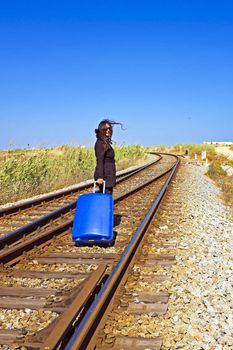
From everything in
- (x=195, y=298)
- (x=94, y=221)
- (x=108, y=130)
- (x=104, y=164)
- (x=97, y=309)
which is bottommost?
(x=195, y=298)

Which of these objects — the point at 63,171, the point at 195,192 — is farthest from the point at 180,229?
the point at 63,171

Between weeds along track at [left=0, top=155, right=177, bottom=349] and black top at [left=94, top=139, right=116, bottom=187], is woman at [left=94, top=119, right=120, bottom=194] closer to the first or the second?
black top at [left=94, top=139, right=116, bottom=187]

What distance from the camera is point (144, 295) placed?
16.6ft

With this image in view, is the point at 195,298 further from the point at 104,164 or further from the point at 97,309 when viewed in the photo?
the point at 104,164

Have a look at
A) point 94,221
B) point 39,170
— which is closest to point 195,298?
point 94,221

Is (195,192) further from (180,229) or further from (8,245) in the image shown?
(8,245)

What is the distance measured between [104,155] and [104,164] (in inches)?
7.5

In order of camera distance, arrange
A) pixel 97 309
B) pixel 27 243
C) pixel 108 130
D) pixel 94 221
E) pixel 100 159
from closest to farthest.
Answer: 1. pixel 97 309
2. pixel 27 243
3. pixel 94 221
4. pixel 108 130
5. pixel 100 159

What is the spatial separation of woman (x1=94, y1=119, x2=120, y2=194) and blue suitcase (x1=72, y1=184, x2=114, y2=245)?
542 mm

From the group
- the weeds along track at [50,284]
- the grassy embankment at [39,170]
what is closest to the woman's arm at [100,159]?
the weeds along track at [50,284]

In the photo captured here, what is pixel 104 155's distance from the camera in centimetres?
806

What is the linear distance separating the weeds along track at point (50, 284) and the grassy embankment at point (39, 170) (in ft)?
21.2

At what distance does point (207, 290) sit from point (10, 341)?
246cm

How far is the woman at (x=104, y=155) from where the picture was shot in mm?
7750
